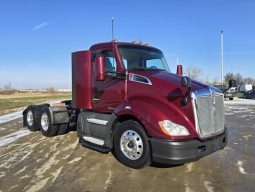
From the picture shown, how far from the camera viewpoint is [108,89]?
7863 millimetres

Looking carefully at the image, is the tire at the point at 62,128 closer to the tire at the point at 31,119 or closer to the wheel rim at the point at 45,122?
the wheel rim at the point at 45,122

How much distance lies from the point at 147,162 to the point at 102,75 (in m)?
2.27

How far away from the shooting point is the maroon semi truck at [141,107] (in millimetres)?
6246

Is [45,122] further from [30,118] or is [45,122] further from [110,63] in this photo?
[110,63]

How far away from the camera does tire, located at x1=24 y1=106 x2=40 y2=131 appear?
11727 mm

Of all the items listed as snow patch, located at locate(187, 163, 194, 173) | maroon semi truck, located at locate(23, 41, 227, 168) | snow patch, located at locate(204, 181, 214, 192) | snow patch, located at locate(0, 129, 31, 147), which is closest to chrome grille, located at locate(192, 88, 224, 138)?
maroon semi truck, located at locate(23, 41, 227, 168)

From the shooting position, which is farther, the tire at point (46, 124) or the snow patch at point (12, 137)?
the tire at point (46, 124)

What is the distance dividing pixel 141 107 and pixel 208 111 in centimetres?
130

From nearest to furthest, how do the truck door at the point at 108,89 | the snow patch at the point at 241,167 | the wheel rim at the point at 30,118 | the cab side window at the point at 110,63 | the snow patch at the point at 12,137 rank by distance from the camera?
the snow patch at the point at 241,167
the truck door at the point at 108,89
the cab side window at the point at 110,63
the snow patch at the point at 12,137
the wheel rim at the point at 30,118

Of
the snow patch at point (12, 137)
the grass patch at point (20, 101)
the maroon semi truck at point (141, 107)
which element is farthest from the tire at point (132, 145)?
the grass patch at point (20, 101)

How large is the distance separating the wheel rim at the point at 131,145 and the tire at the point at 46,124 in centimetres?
415

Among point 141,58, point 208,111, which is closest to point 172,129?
point 208,111

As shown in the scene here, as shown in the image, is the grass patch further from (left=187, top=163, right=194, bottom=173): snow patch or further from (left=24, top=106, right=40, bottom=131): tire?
(left=187, top=163, right=194, bottom=173): snow patch

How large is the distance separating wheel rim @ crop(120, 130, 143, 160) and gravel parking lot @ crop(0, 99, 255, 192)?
29cm
